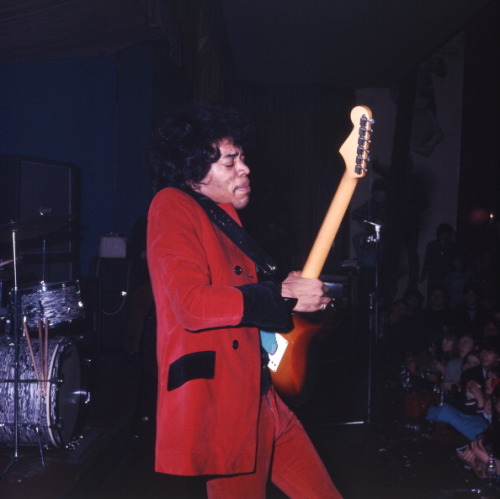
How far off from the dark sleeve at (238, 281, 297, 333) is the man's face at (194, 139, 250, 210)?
1.07 feet

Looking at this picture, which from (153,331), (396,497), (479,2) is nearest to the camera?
(396,497)

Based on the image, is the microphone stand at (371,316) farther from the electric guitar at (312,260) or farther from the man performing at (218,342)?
the man performing at (218,342)

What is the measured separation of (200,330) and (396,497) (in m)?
2.61

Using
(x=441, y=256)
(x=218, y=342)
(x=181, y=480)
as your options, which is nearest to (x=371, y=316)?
(x=181, y=480)

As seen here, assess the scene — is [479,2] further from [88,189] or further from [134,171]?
[88,189]

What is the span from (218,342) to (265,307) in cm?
15

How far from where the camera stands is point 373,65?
9000 mm

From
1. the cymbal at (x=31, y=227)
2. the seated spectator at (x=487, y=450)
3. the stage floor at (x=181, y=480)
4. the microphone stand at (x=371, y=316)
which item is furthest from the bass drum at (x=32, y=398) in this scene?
the seated spectator at (x=487, y=450)

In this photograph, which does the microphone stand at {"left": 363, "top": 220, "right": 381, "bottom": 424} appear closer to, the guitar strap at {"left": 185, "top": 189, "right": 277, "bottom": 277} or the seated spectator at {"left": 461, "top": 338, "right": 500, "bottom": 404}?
the seated spectator at {"left": 461, "top": 338, "right": 500, "bottom": 404}

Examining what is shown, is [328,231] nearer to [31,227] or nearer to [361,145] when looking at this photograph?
[361,145]

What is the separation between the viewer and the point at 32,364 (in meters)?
3.39

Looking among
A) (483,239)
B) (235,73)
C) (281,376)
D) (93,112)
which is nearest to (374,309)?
(281,376)

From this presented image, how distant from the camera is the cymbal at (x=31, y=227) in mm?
3115

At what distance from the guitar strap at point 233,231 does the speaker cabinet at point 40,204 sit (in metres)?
3.20
